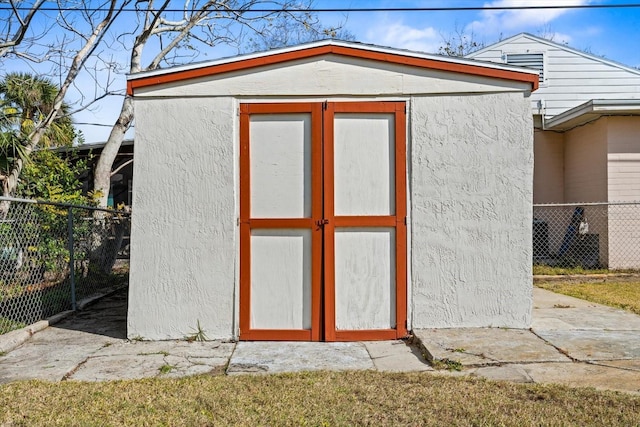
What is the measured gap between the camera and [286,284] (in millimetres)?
5707

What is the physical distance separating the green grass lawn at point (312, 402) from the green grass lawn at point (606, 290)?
3.89 m

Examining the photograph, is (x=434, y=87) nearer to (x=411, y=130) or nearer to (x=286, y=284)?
(x=411, y=130)

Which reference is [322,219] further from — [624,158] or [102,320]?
[624,158]

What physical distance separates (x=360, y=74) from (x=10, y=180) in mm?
6026

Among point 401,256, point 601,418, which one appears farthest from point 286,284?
point 601,418

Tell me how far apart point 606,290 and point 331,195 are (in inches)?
215

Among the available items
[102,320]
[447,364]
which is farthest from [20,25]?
[447,364]

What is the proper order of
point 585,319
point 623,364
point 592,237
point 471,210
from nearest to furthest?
point 623,364
point 471,210
point 585,319
point 592,237

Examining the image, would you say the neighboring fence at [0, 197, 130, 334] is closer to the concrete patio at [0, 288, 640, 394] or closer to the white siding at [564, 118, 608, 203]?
the concrete patio at [0, 288, 640, 394]

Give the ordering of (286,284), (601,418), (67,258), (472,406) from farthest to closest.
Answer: (67,258)
(286,284)
(472,406)
(601,418)

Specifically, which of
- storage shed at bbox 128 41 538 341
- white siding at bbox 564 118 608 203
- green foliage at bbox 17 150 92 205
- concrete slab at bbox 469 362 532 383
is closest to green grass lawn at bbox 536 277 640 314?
white siding at bbox 564 118 608 203

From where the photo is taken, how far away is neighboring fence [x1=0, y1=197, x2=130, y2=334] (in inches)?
249

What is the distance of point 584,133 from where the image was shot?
451 inches

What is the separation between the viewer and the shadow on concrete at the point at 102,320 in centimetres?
622
